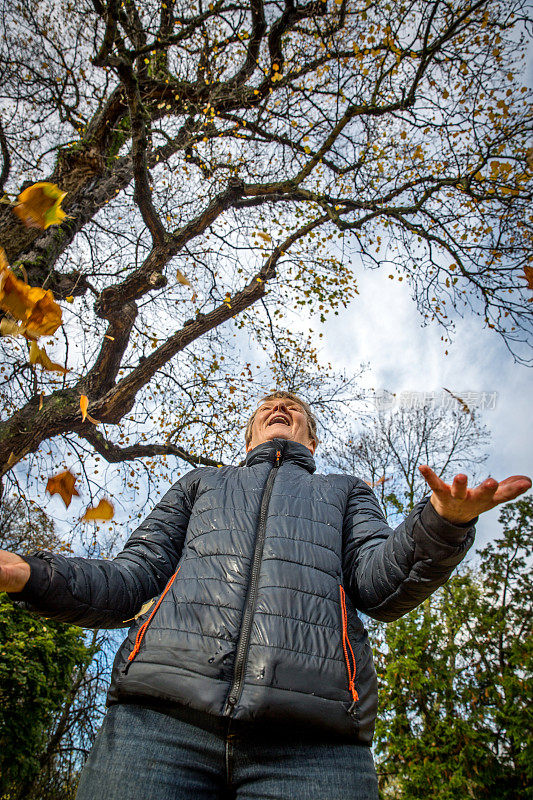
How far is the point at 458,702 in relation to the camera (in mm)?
5703

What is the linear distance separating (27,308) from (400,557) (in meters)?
2.18

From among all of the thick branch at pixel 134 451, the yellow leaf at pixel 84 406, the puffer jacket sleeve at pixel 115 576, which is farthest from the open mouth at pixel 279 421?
the thick branch at pixel 134 451

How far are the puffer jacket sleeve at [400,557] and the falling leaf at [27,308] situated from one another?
1848 millimetres

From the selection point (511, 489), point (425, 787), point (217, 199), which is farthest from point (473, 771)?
point (217, 199)

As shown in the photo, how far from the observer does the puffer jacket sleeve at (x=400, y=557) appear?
43.1 inches

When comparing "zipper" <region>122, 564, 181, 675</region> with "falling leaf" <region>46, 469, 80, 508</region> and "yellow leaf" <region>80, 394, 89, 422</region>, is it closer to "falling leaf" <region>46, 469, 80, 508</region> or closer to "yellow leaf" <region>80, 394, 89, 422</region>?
"falling leaf" <region>46, 469, 80, 508</region>

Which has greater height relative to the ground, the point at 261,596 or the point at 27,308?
the point at 27,308

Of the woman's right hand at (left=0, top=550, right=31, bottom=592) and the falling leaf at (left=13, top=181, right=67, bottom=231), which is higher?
the falling leaf at (left=13, top=181, right=67, bottom=231)

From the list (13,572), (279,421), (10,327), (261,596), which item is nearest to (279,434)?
(279,421)

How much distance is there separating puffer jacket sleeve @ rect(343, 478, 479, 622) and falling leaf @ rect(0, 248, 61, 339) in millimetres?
1848

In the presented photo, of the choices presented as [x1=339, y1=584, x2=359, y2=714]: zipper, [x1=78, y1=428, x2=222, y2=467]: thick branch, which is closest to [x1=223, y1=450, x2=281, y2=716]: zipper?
[x1=339, y1=584, x2=359, y2=714]: zipper

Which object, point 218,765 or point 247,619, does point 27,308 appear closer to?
point 247,619

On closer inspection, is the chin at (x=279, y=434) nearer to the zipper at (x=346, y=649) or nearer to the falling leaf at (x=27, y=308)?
the zipper at (x=346, y=649)

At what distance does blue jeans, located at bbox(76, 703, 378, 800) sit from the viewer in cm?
97
